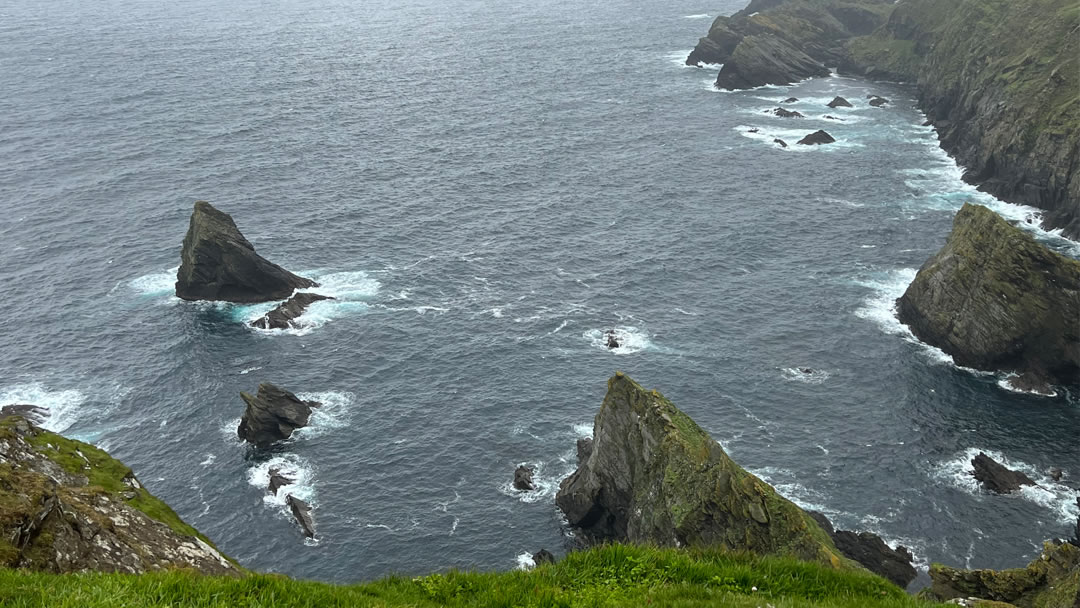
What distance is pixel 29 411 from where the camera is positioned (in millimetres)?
86125

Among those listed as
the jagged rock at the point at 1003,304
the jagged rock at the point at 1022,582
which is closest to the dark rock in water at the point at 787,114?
the jagged rock at the point at 1003,304

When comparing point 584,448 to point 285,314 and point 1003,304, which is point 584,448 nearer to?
point 1003,304

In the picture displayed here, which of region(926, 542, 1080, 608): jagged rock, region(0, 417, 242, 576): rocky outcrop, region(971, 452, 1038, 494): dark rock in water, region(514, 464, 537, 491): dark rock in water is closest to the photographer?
region(0, 417, 242, 576): rocky outcrop

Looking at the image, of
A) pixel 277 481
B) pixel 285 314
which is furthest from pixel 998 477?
pixel 285 314

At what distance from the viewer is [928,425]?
81.2m

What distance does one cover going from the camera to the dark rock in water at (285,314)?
4058 inches

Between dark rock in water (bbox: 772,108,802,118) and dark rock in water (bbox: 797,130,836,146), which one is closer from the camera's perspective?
dark rock in water (bbox: 797,130,836,146)

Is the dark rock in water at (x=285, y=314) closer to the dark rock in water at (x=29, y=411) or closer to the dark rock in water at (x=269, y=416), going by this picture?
the dark rock in water at (x=269, y=416)

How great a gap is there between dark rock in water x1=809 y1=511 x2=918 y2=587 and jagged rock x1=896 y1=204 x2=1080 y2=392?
30461 mm

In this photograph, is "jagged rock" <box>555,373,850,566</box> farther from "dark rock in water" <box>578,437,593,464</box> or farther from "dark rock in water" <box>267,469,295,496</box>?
"dark rock in water" <box>267,469,295,496</box>

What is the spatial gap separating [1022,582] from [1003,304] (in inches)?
2269

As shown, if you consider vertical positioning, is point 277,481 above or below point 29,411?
below

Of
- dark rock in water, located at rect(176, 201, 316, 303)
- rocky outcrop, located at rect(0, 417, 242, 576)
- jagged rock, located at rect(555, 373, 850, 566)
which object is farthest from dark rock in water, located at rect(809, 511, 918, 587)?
dark rock in water, located at rect(176, 201, 316, 303)

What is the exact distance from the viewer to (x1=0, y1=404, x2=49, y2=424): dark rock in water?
3356 inches
